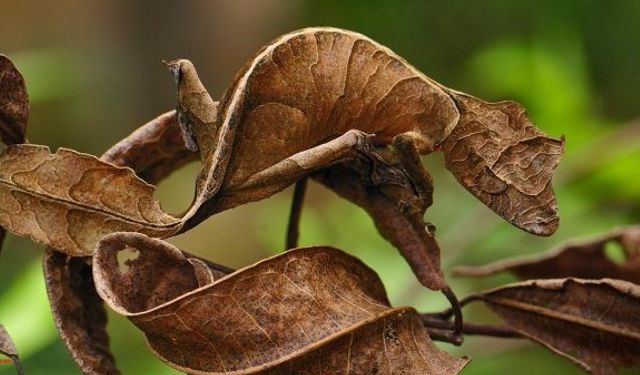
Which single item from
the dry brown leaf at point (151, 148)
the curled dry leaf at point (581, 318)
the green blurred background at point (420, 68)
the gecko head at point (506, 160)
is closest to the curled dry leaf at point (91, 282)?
the dry brown leaf at point (151, 148)

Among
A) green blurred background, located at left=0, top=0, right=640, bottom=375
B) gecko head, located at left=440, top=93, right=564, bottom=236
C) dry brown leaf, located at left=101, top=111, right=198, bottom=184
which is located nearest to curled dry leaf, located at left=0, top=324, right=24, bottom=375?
dry brown leaf, located at left=101, top=111, right=198, bottom=184

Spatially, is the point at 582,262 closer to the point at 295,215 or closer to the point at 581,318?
the point at 581,318

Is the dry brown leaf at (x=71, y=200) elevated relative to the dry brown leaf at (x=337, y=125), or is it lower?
lower

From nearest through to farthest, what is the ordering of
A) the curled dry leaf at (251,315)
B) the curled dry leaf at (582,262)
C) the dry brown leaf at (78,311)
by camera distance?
the curled dry leaf at (251,315) → the dry brown leaf at (78,311) → the curled dry leaf at (582,262)

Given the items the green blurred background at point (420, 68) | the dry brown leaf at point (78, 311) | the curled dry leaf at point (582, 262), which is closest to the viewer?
the dry brown leaf at point (78, 311)

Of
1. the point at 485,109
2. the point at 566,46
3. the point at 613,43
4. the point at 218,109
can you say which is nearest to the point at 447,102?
the point at 485,109

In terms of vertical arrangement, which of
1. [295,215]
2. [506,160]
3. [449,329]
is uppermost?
[506,160]

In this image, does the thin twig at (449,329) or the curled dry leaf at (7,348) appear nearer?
the curled dry leaf at (7,348)

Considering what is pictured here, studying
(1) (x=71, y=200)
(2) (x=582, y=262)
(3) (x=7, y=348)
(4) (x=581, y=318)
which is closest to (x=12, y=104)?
(1) (x=71, y=200)

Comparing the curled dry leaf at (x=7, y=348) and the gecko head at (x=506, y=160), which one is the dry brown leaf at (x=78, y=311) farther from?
the gecko head at (x=506, y=160)
